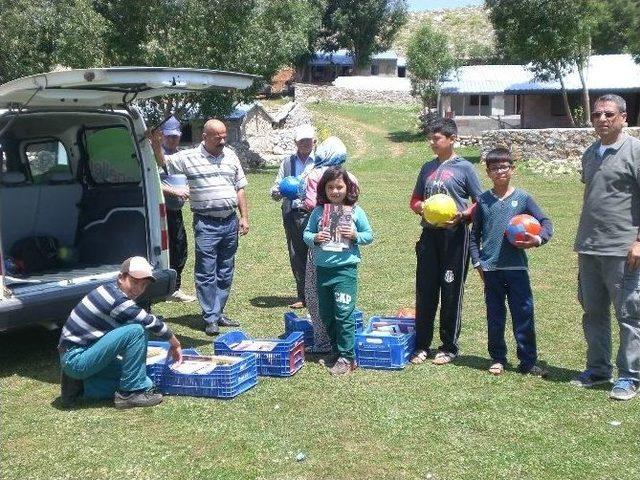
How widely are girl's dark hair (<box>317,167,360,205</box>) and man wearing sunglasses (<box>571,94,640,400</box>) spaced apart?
1.70 m

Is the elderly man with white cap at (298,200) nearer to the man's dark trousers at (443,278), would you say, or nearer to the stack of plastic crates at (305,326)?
the stack of plastic crates at (305,326)

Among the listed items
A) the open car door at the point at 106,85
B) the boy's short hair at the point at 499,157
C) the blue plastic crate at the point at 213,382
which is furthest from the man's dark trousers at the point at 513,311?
the open car door at the point at 106,85

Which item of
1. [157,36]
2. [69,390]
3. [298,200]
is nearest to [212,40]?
[157,36]

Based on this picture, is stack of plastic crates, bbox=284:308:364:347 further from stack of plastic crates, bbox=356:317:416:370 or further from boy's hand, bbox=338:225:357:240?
boy's hand, bbox=338:225:357:240

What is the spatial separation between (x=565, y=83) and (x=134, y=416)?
36.6 metres

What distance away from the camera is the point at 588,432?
4.84 metres

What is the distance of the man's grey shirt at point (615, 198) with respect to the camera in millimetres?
5285

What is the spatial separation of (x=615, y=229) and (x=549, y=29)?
97.5 feet

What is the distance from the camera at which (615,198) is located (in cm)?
532

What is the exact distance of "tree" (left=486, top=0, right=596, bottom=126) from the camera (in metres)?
32.2

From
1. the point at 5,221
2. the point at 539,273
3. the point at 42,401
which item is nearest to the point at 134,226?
the point at 5,221

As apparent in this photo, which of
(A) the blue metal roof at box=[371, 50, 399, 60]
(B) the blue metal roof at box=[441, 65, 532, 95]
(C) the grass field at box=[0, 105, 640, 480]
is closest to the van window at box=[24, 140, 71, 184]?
(C) the grass field at box=[0, 105, 640, 480]

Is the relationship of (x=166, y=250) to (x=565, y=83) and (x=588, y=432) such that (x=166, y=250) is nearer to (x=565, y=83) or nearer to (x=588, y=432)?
(x=588, y=432)

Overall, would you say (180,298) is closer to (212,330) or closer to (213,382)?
(212,330)
